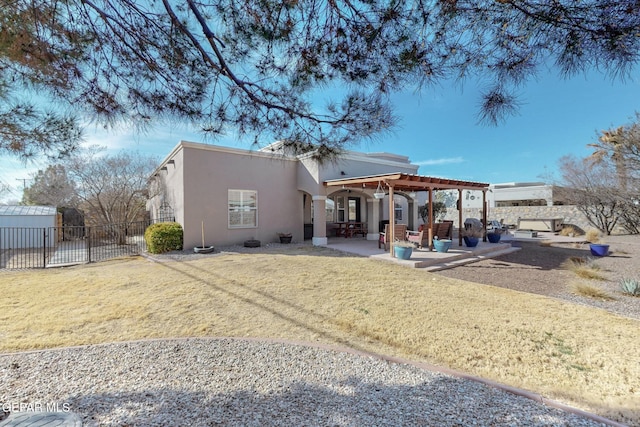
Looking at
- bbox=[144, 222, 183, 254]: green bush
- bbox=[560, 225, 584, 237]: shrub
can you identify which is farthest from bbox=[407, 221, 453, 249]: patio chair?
bbox=[560, 225, 584, 237]: shrub

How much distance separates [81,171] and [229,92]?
1563 cm

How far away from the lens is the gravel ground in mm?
5793

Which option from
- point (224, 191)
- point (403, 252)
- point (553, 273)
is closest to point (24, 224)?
point (224, 191)

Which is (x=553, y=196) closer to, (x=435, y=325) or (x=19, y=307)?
(x=435, y=325)

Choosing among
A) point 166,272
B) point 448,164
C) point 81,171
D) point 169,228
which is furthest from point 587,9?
point 81,171

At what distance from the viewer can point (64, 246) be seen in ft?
47.1

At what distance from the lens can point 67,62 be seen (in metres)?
3.08

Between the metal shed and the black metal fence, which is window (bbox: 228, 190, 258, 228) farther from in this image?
the metal shed

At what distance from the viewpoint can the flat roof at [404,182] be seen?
985cm

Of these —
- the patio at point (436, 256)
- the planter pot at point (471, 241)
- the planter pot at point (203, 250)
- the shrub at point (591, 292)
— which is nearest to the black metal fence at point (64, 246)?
the planter pot at point (203, 250)

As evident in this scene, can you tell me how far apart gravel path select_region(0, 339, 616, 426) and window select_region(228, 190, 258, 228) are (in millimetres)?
8593

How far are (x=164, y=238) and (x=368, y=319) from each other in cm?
894

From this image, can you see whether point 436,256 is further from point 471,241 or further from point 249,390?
point 249,390

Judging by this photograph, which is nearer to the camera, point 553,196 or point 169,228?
point 169,228
